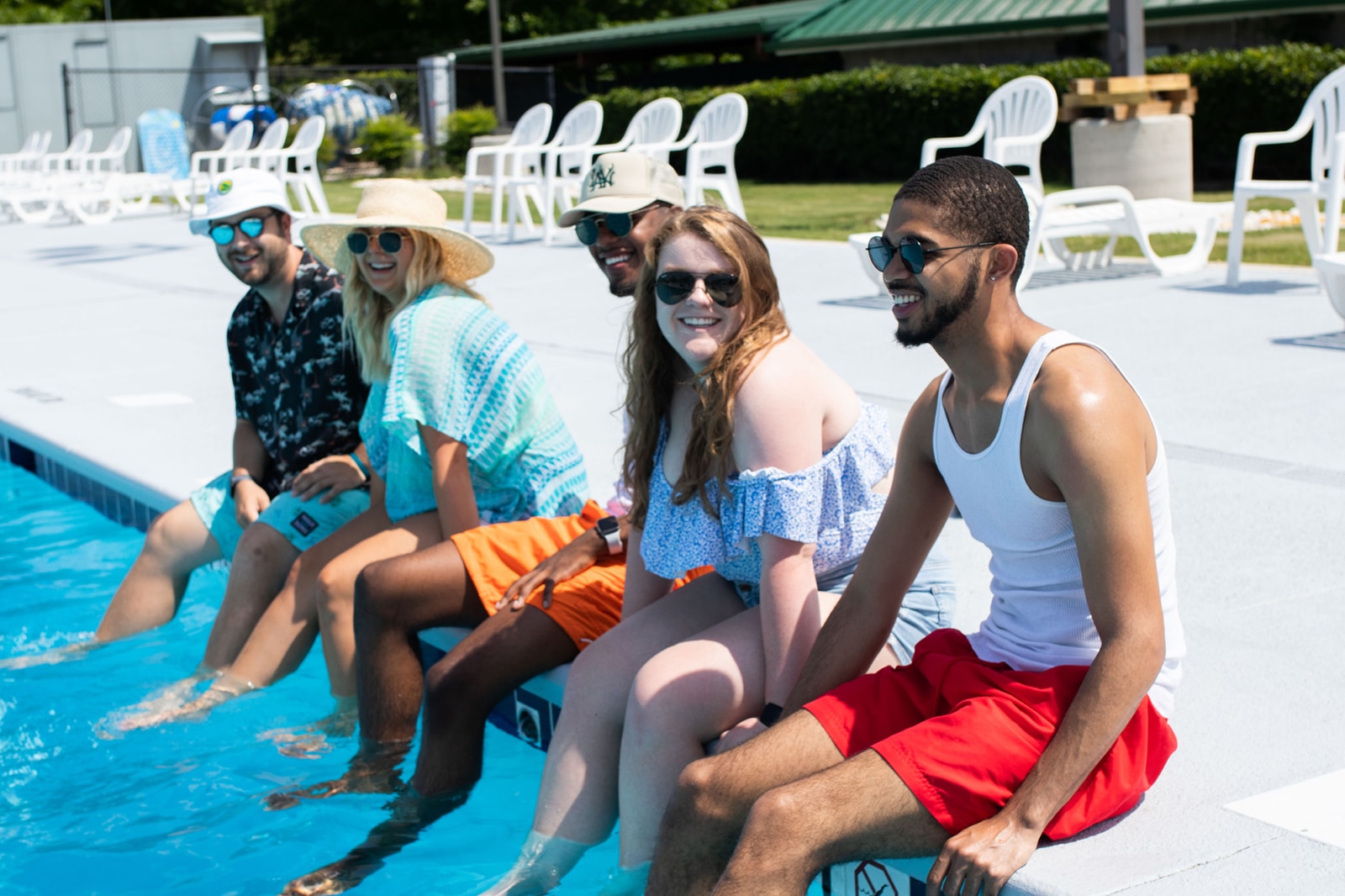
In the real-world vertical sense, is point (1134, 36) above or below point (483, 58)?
below

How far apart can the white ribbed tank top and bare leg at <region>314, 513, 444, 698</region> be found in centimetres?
151

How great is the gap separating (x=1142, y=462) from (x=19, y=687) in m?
3.22

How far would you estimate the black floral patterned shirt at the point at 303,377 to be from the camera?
156 inches

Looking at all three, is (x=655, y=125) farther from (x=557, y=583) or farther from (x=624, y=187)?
(x=557, y=583)

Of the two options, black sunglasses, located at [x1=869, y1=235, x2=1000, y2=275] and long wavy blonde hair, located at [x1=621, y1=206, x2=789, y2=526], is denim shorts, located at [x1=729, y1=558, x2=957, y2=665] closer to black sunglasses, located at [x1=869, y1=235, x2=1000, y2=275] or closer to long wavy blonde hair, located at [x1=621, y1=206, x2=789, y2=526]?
long wavy blonde hair, located at [x1=621, y1=206, x2=789, y2=526]

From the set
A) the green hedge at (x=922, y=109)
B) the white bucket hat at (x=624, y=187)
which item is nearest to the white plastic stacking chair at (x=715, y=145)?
the green hedge at (x=922, y=109)

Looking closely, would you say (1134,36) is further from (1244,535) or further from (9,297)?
(9,297)

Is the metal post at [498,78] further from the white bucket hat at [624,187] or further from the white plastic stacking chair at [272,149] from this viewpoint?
the white bucket hat at [624,187]

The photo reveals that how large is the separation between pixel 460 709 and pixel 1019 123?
795cm

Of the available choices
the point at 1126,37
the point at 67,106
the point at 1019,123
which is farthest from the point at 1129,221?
the point at 67,106

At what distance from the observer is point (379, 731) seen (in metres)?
3.20

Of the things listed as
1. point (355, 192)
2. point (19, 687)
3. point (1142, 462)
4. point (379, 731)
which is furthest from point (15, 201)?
point (1142, 462)

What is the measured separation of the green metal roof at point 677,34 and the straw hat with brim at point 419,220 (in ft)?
77.3

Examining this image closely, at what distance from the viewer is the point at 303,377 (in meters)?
3.99
